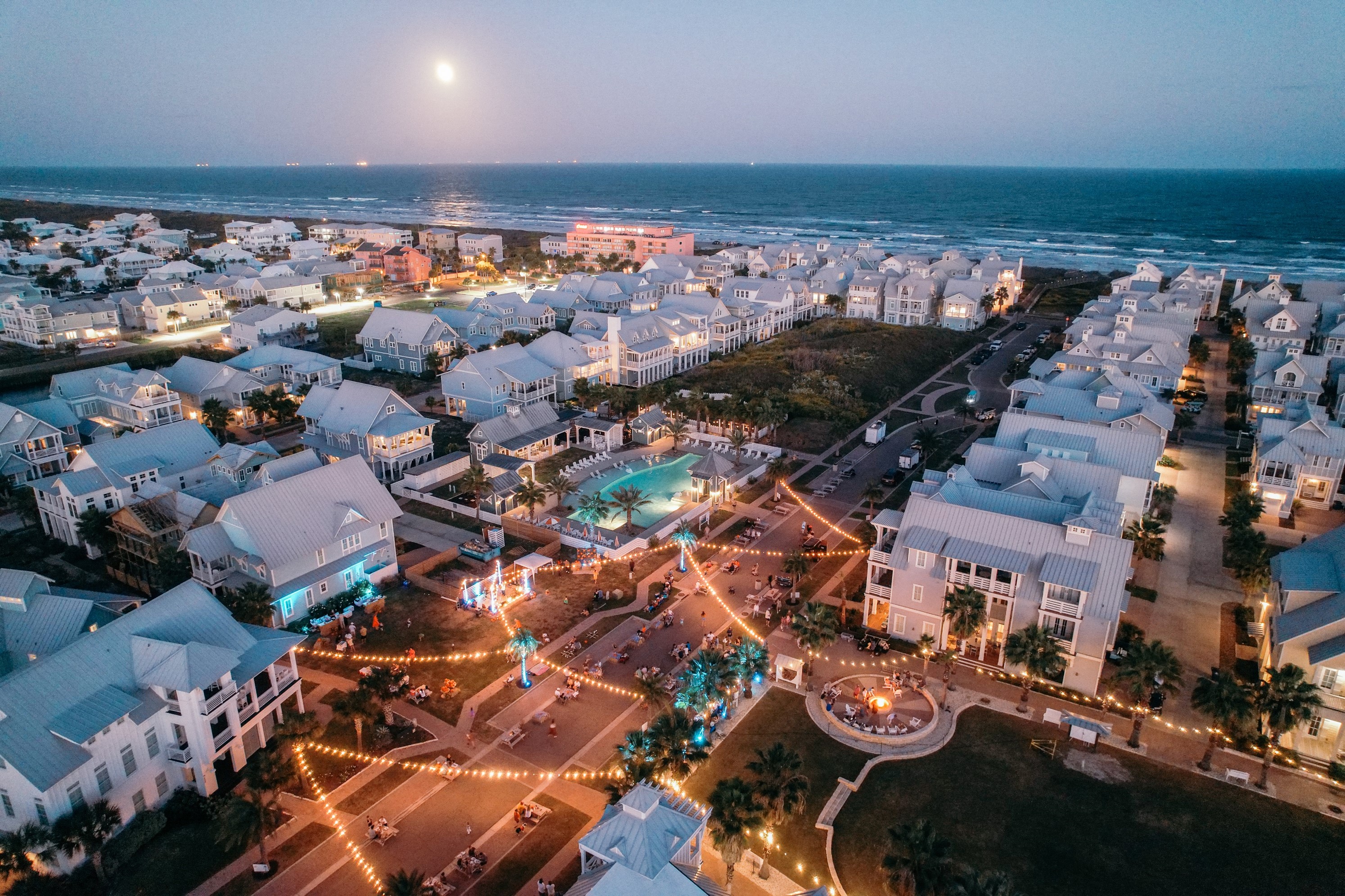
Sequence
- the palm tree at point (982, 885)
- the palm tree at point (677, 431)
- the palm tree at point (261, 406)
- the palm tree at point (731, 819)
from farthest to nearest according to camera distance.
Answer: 1. the palm tree at point (261, 406)
2. the palm tree at point (677, 431)
3. the palm tree at point (731, 819)
4. the palm tree at point (982, 885)

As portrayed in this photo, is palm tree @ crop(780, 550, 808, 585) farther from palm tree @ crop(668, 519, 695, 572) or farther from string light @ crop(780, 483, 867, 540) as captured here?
palm tree @ crop(668, 519, 695, 572)

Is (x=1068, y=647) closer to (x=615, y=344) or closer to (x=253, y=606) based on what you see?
(x=253, y=606)

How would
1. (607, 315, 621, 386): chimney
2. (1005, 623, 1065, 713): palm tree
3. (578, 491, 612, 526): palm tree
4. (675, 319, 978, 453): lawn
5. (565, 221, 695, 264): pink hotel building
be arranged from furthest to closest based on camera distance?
(565, 221, 695, 264): pink hotel building → (607, 315, 621, 386): chimney → (675, 319, 978, 453): lawn → (578, 491, 612, 526): palm tree → (1005, 623, 1065, 713): palm tree

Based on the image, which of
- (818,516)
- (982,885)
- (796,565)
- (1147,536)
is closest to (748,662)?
(796,565)

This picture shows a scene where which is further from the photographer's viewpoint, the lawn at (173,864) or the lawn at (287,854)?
the lawn at (173,864)

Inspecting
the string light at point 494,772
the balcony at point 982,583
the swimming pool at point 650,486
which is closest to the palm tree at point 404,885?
the string light at point 494,772

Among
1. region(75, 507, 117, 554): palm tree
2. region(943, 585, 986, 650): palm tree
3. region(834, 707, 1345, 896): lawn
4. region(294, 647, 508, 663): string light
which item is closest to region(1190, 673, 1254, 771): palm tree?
region(834, 707, 1345, 896): lawn

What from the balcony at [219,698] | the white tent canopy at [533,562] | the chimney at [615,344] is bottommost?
the white tent canopy at [533,562]

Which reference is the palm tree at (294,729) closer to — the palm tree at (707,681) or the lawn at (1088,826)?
the palm tree at (707,681)
